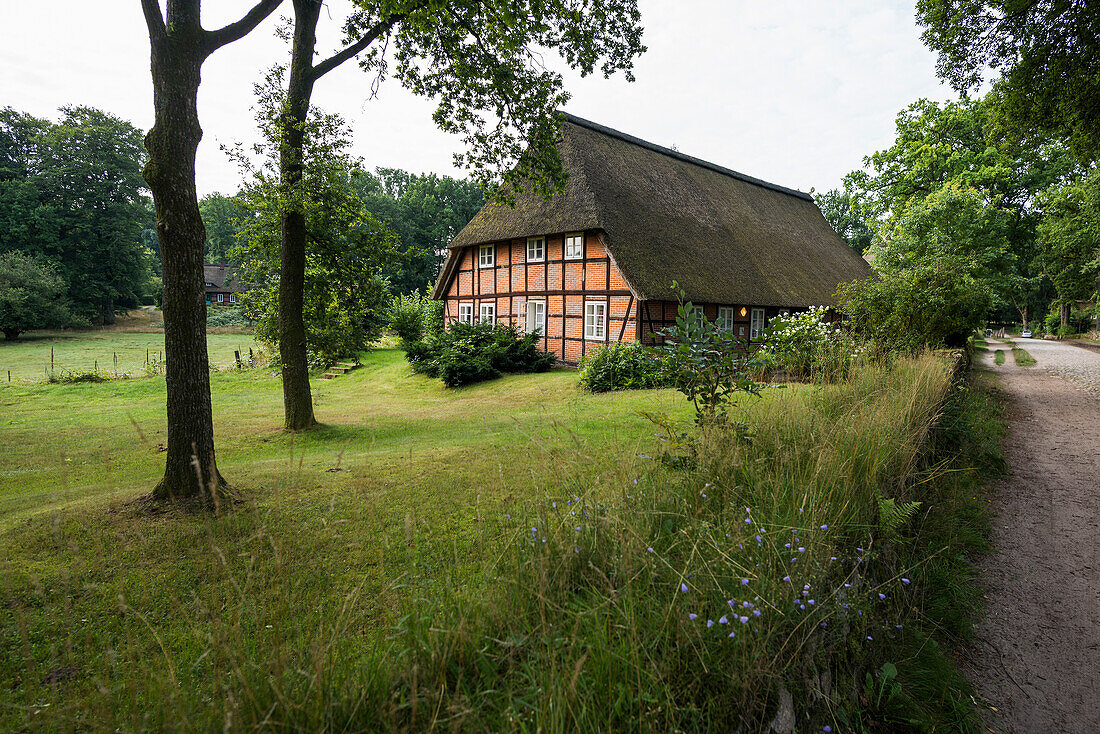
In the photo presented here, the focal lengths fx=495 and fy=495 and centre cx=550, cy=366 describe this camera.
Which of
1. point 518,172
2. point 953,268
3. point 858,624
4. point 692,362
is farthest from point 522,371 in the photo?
point 858,624

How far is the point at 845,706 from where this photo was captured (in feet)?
7.38

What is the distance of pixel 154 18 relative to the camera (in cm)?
455

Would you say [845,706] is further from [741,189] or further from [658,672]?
[741,189]

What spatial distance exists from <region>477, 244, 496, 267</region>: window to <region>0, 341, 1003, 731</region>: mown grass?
50.3 feet

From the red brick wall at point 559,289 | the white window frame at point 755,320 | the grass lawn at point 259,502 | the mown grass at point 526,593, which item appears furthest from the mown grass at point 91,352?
the white window frame at point 755,320

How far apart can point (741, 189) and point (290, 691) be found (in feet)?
89.4

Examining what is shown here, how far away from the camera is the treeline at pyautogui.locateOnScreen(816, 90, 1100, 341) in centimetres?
1096

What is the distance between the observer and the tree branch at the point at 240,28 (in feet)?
16.0

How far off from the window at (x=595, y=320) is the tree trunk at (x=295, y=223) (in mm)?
9883

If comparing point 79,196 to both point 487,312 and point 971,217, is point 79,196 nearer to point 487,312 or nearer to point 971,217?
point 487,312

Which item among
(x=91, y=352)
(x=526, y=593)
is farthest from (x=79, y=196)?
(x=526, y=593)

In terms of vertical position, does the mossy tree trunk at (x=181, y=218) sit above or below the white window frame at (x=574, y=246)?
below

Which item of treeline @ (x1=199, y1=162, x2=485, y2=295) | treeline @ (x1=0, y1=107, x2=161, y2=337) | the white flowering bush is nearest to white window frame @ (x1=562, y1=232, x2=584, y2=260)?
the white flowering bush

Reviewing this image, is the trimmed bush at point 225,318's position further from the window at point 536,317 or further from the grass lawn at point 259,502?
the window at point 536,317
